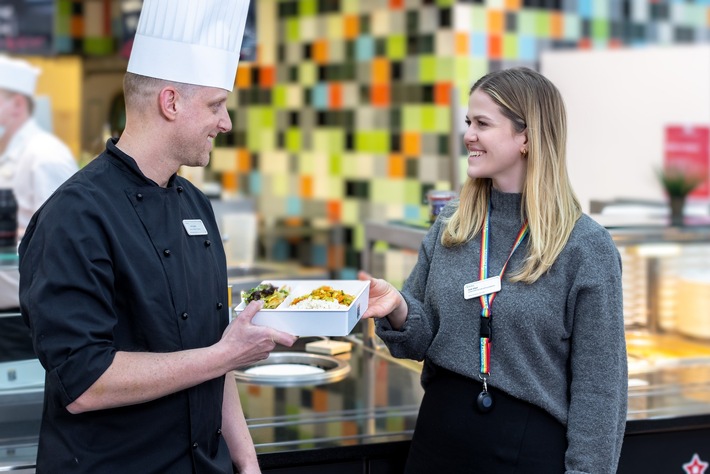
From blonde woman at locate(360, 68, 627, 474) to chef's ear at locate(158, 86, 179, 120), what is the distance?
0.61 metres

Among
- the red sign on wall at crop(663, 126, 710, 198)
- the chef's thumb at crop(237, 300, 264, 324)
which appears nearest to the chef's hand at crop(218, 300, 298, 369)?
the chef's thumb at crop(237, 300, 264, 324)

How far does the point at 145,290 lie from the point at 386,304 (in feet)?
1.92

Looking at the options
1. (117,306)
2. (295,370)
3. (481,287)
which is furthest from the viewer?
(295,370)

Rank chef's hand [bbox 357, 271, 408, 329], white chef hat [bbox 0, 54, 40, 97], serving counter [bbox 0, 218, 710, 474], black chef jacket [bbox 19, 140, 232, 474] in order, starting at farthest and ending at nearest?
1. white chef hat [bbox 0, 54, 40, 97]
2. serving counter [bbox 0, 218, 710, 474]
3. chef's hand [bbox 357, 271, 408, 329]
4. black chef jacket [bbox 19, 140, 232, 474]

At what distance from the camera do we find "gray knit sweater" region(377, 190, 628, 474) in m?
1.99

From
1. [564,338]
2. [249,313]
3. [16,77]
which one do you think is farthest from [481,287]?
[16,77]

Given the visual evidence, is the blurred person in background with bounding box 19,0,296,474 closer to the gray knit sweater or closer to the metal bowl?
the gray knit sweater

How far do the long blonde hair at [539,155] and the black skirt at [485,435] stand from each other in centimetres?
25

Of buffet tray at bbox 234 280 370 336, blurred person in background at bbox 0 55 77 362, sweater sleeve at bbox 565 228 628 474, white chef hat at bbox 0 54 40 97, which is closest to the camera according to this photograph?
buffet tray at bbox 234 280 370 336

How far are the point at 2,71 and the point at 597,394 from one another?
342 cm

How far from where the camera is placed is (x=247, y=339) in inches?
67.1

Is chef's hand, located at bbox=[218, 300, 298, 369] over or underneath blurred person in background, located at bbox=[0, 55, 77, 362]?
underneath

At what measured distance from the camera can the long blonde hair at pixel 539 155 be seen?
2.03 m

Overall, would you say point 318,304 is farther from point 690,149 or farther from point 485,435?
point 690,149
